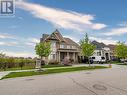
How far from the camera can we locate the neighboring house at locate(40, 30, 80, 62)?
146ft

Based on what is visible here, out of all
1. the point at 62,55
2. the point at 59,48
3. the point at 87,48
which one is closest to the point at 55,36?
the point at 59,48

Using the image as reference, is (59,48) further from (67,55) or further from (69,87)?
(69,87)

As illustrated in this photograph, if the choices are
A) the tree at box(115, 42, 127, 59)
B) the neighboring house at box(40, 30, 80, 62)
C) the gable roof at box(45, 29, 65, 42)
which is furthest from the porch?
the tree at box(115, 42, 127, 59)

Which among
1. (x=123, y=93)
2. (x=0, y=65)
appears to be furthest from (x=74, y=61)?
(x=123, y=93)

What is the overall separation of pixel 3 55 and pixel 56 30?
17695 millimetres

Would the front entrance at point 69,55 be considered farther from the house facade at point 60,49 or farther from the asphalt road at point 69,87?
the asphalt road at point 69,87

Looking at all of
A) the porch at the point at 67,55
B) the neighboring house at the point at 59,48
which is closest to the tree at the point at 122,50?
the neighboring house at the point at 59,48

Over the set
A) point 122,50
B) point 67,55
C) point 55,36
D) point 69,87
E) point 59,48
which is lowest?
point 69,87

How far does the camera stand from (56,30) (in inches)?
1852

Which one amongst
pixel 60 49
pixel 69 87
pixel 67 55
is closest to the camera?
pixel 69 87

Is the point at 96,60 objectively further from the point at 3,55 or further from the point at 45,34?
the point at 3,55

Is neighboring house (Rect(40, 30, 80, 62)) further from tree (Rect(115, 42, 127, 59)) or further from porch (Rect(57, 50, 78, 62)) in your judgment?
tree (Rect(115, 42, 127, 59))

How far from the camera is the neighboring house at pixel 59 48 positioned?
1758 inches

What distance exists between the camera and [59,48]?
149ft
